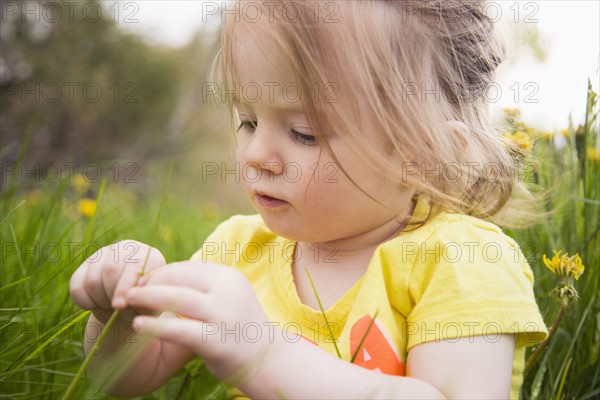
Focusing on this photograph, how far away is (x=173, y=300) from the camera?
73 centimetres

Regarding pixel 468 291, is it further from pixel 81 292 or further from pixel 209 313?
pixel 81 292

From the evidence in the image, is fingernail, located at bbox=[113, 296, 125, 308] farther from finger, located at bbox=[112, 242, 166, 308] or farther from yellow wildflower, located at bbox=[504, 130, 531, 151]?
yellow wildflower, located at bbox=[504, 130, 531, 151]

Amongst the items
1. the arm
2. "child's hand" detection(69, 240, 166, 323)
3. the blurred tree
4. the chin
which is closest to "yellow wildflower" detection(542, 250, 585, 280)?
the arm

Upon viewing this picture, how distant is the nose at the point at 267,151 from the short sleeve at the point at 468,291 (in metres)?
0.25

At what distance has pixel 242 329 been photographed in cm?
76

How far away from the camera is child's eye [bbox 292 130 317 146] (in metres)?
0.96

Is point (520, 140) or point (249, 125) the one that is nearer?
point (249, 125)

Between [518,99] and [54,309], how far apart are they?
1.01m

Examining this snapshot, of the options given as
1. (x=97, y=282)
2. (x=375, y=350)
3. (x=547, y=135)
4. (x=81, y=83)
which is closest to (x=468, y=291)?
(x=375, y=350)

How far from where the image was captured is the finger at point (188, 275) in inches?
29.9

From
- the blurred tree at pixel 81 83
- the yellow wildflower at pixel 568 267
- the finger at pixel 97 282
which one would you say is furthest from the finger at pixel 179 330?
the blurred tree at pixel 81 83

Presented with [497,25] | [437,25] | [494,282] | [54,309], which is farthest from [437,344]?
[54,309]

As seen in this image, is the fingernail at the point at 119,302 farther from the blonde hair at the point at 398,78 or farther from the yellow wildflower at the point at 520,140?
the yellow wildflower at the point at 520,140

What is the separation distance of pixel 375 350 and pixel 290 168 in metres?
0.28
